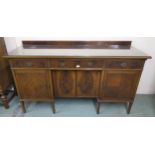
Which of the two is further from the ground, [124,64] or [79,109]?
[124,64]

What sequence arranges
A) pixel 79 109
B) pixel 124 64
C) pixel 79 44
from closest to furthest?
pixel 124 64
pixel 79 44
pixel 79 109

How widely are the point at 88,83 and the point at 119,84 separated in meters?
0.36

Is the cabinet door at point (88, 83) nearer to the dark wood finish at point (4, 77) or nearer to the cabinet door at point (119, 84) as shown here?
the cabinet door at point (119, 84)

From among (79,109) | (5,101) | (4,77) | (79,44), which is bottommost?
(79,109)

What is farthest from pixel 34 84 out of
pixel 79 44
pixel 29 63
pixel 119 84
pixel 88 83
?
pixel 119 84

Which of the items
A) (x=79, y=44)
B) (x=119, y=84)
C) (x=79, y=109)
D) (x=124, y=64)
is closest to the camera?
(x=124, y=64)

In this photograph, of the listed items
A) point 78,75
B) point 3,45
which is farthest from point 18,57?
point 78,75

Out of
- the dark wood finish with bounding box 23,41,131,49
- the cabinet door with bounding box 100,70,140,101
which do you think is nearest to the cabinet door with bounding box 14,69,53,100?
the dark wood finish with bounding box 23,41,131,49

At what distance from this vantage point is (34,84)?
1.48 metres

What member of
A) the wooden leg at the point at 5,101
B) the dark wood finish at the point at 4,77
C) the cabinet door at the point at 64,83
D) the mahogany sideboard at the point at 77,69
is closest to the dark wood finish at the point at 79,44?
the mahogany sideboard at the point at 77,69

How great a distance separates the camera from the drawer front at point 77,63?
4.33 ft

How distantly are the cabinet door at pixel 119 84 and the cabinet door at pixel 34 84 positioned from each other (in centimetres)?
66

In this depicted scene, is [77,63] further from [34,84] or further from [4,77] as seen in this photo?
[4,77]

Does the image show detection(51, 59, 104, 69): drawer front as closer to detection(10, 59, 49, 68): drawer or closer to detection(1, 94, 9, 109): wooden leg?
detection(10, 59, 49, 68): drawer
